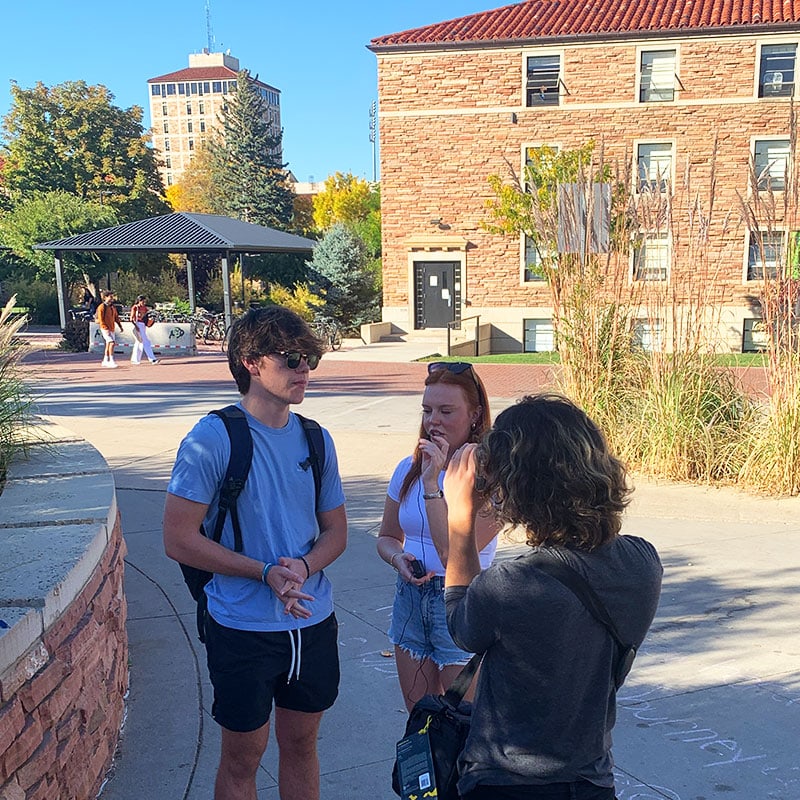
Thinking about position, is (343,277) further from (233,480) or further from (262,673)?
(262,673)

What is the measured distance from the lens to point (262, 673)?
2.56 meters

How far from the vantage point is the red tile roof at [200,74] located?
5591 inches

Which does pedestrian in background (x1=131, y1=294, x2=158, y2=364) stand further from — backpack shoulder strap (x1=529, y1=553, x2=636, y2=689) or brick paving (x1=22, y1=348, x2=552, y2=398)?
backpack shoulder strap (x1=529, y1=553, x2=636, y2=689)

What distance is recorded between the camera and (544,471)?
1854mm

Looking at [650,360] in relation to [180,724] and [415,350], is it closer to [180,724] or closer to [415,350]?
[180,724]

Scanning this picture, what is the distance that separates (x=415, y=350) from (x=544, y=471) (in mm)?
22437

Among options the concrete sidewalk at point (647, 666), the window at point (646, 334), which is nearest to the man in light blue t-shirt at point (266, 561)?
the concrete sidewalk at point (647, 666)

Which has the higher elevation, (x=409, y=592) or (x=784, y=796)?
(x=409, y=592)

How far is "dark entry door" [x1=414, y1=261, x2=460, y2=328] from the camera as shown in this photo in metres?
28.8

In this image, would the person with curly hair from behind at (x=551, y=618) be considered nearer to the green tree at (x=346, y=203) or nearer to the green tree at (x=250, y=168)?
the green tree at (x=346, y=203)

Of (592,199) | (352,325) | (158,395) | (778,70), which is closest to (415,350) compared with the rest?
(352,325)

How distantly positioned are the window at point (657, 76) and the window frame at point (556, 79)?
252cm

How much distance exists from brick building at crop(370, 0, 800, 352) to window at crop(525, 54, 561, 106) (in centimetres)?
3

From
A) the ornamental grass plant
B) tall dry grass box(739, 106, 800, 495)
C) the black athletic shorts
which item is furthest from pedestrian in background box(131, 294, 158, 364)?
the black athletic shorts
